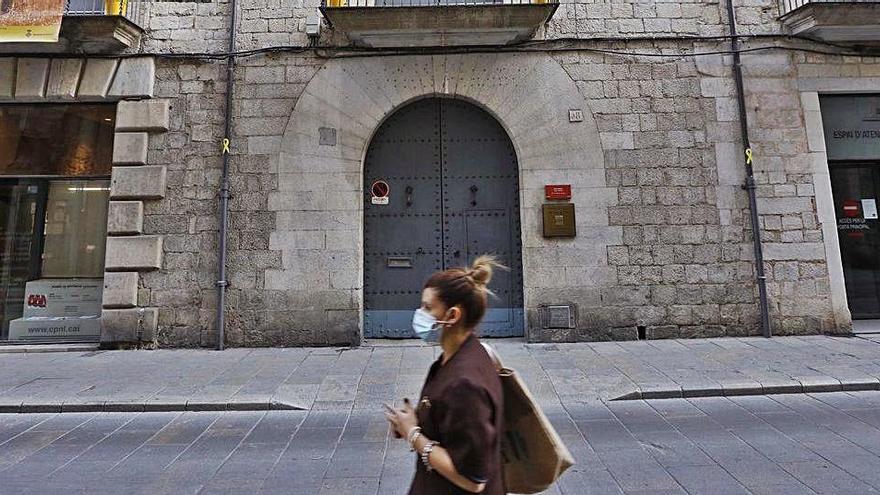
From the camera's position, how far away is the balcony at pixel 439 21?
25.4ft

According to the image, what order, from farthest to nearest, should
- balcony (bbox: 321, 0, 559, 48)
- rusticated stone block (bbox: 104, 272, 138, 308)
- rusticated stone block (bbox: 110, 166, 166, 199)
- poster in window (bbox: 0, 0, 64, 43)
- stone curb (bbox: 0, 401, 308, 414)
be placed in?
rusticated stone block (bbox: 110, 166, 166, 199) < rusticated stone block (bbox: 104, 272, 138, 308) < poster in window (bbox: 0, 0, 64, 43) < balcony (bbox: 321, 0, 559, 48) < stone curb (bbox: 0, 401, 308, 414)

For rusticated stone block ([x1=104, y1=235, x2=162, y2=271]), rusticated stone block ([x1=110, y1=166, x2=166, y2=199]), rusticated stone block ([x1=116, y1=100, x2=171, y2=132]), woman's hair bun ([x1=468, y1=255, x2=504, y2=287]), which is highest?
rusticated stone block ([x1=116, y1=100, x2=171, y2=132])

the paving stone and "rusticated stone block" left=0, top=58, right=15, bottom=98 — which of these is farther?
"rusticated stone block" left=0, top=58, right=15, bottom=98

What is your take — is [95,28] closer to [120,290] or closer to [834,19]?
[120,290]

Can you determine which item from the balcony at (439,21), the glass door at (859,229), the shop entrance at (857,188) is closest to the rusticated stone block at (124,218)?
the balcony at (439,21)

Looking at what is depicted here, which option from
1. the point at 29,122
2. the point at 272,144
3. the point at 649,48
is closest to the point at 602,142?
the point at 649,48

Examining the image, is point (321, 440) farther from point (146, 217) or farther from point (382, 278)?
point (146, 217)

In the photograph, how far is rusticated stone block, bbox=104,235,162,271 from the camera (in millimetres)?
8055

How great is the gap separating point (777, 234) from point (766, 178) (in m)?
0.98

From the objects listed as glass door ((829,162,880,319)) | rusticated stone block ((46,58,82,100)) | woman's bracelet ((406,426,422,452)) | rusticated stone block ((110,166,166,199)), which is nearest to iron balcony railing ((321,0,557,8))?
rusticated stone block ((110,166,166,199))

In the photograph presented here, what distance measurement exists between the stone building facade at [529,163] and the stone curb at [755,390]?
2.54 m

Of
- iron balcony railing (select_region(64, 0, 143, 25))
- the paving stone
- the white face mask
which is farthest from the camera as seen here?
iron balcony railing (select_region(64, 0, 143, 25))

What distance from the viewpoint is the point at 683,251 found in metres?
8.17

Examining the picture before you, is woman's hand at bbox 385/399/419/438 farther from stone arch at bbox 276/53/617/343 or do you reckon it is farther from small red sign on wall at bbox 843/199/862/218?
small red sign on wall at bbox 843/199/862/218
